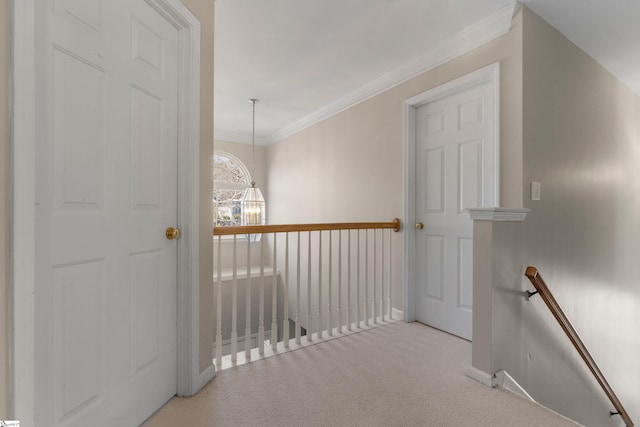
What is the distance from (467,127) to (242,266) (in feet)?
13.7

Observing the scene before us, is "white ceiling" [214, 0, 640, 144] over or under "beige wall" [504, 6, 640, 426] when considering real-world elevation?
over

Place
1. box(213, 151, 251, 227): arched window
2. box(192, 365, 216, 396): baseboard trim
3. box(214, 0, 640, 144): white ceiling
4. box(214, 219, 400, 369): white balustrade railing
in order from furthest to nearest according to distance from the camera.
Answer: box(213, 151, 251, 227): arched window
box(214, 219, 400, 369): white balustrade railing
box(214, 0, 640, 144): white ceiling
box(192, 365, 216, 396): baseboard trim

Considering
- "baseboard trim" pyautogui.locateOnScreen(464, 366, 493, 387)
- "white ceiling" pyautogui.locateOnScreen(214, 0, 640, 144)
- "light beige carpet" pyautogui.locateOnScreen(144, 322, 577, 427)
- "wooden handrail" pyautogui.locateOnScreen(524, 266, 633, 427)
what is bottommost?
"light beige carpet" pyautogui.locateOnScreen(144, 322, 577, 427)

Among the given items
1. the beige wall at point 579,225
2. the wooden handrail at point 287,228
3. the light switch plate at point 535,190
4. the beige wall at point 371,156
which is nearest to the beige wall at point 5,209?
the wooden handrail at point 287,228

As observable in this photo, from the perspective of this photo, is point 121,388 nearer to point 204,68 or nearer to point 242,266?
point 204,68

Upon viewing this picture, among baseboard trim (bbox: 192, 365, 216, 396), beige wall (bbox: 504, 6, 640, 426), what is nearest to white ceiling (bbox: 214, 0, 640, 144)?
beige wall (bbox: 504, 6, 640, 426)

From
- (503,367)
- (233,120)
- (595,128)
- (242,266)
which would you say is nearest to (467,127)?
(595,128)

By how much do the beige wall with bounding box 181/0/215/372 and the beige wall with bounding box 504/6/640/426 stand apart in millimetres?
1751

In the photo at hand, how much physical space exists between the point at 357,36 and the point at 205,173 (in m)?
1.58

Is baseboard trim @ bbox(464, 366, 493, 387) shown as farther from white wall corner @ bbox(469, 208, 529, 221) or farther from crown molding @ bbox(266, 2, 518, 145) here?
crown molding @ bbox(266, 2, 518, 145)

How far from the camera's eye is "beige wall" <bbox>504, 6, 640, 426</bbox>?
6.45 feet

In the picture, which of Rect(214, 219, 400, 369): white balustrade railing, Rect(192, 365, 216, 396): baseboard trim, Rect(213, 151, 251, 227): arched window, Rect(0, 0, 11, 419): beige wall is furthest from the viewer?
Rect(213, 151, 251, 227): arched window

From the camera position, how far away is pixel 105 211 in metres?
1.17

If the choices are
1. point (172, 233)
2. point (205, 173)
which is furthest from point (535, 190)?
point (172, 233)
